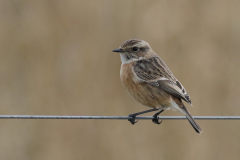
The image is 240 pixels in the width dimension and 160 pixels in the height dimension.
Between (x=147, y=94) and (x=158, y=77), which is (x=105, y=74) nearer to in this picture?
(x=158, y=77)

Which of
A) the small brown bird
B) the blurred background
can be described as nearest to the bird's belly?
the small brown bird

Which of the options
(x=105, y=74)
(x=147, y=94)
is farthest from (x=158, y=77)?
(x=105, y=74)

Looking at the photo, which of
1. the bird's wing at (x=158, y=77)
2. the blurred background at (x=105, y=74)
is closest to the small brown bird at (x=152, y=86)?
the bird's wing at (x=158, y=77)

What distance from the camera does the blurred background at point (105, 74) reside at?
744 cm

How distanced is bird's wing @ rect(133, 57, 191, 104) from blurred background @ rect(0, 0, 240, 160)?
157 cm

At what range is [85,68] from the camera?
25.3ft

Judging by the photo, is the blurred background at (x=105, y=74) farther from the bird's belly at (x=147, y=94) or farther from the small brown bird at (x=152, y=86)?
the bird's belly at (x=147, y=94)

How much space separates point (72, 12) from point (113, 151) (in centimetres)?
294

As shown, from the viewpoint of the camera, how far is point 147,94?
5.77 metres

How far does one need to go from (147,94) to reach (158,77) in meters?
0.38

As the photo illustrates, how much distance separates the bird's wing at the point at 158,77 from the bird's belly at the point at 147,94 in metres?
0.07

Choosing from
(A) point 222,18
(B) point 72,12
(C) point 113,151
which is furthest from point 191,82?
(B) point 72,12

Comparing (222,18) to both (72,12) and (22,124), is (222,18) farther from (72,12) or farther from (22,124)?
(22,124)

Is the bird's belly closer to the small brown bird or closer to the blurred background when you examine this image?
the small brown bird
